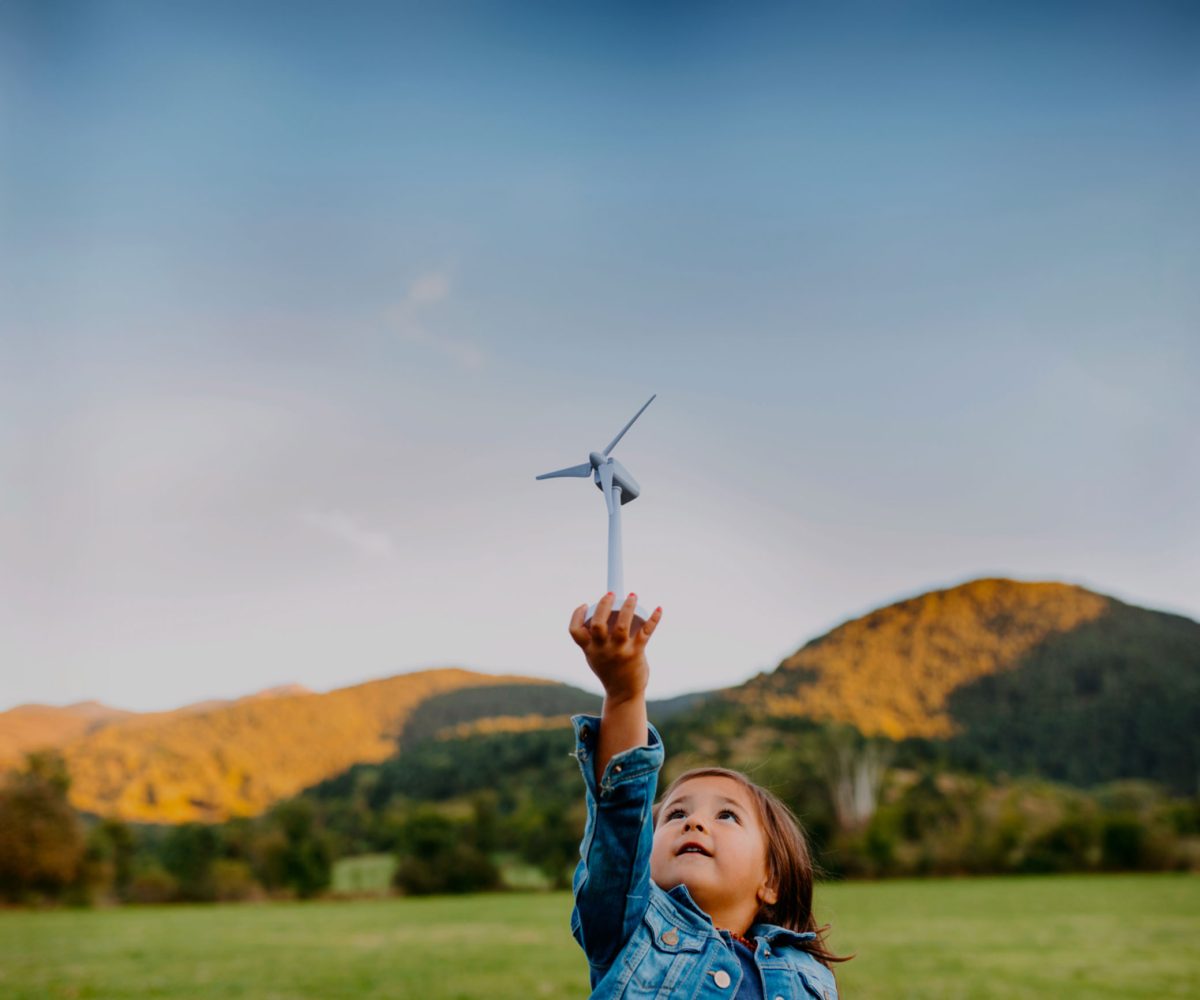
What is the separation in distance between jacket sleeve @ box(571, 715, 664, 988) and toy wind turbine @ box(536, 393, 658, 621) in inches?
13.3

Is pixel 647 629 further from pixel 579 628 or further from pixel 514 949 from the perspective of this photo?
pixel 514 949

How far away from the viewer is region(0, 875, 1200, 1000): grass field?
14.6 metres

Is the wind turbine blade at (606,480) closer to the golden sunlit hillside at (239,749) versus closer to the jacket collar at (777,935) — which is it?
the jacket collar at (777,935)

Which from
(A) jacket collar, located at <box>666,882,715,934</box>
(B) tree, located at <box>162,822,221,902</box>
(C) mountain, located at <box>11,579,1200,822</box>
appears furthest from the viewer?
(C) mountain, located at <box>11,579,1200,822</box>

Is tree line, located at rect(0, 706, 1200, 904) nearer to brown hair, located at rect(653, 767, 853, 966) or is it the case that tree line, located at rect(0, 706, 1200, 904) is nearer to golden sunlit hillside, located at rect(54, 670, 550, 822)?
golden sunlit hillside, located at rect(54, 670, 550, 822)

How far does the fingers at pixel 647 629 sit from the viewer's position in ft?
5.69

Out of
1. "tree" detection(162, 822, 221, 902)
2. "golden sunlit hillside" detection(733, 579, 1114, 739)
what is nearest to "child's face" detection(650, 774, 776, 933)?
"tree" detection(162, 822, 221, 902)

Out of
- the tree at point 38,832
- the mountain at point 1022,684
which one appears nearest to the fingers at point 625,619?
the tree at point 38,832

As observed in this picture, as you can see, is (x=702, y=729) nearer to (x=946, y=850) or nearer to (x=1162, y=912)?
(x=946, y=850)

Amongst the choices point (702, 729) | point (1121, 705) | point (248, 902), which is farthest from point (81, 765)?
point (1121, 705)

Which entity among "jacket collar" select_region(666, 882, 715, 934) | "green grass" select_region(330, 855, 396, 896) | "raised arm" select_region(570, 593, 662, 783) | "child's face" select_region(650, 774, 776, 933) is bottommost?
"green grass" select_region(330, 855, 396, 896)

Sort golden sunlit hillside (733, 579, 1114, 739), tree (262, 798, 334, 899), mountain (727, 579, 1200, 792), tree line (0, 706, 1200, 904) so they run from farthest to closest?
golden sunlit hillside (733, 579, 1114, 739), mountain (727, 579, 1200, 792), tree (262, 798, 334, 899), tree line (0, 706, 1200, 904)

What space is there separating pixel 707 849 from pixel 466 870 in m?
41.7

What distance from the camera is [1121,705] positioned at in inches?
2430
